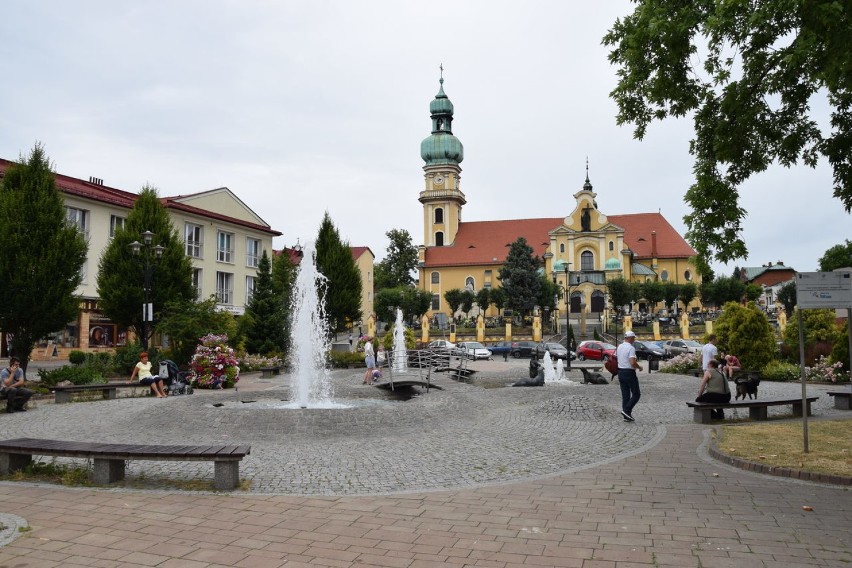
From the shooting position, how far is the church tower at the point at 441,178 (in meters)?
90.1

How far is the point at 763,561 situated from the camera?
4668 millimetres

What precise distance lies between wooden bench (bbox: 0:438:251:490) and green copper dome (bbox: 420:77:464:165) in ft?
278

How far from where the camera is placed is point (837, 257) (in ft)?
285

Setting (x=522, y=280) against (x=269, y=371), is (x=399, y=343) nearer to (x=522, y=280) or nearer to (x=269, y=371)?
(x=269, y=371)

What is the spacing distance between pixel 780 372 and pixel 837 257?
7820 cm

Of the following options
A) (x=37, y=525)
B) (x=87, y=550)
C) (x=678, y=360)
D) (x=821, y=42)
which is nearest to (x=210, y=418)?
(x=37, y=525)

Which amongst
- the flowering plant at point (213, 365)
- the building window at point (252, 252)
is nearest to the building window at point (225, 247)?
the building window at point (252, 252)

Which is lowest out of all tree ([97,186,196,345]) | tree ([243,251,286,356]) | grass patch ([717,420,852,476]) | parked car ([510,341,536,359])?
parked car ([510,341,536,359])

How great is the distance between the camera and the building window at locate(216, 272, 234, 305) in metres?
45.5

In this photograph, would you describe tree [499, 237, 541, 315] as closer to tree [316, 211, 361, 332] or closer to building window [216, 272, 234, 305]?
tree [316, 211, 361, 332]

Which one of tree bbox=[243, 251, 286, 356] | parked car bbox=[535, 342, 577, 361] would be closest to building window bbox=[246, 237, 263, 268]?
tree bbox=[243, 251, 286, 356]

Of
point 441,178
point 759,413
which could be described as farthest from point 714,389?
point 441,178

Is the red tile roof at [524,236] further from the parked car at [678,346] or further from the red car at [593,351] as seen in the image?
the red car at [593,351]

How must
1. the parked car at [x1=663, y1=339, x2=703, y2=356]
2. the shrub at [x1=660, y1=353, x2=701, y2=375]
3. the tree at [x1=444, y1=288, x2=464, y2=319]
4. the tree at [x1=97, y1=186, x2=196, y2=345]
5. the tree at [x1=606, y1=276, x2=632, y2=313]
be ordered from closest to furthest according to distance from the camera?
the shrub at [x1=660, y1=353, x2=701, y2=375] < the tree at [x1=97, y1=186, x2=196, y2=345] < the parked car at [x1=663, y1=339, x2=703, y2=356] < the tree at [x1=606, y1=276, x2=632, y2=313] < the tree at [x1=444, y1=288, x2=464, y2=319]
